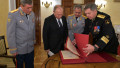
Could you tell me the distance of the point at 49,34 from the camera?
6.88ft

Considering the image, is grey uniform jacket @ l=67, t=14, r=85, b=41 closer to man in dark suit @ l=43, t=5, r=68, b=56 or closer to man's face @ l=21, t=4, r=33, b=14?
man in dark suit @ l=43, t=5, r=68, b=56

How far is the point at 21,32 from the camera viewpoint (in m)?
1.83

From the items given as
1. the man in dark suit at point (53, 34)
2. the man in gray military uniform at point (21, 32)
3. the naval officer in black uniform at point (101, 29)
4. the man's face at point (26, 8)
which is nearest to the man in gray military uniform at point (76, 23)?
the man in dark suit at point (53, 34)

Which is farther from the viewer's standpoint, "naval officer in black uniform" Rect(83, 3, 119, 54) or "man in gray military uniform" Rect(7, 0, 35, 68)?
"man in gray military uniform" Rect(7, 0, 35, 68)

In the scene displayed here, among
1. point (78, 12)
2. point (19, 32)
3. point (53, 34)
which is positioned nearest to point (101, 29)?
point (53, 34)

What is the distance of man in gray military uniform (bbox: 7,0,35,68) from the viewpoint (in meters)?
1.72

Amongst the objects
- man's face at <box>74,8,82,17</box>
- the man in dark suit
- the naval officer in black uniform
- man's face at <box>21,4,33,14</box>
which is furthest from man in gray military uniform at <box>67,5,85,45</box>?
man's face at <box>21,4,33,14</box>

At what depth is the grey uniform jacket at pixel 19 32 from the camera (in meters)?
1.72

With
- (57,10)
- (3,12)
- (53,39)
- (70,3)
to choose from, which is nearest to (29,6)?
(57,10)

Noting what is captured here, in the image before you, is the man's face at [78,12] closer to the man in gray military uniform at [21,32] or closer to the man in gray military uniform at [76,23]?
the man in gray military uniform at [76,23]

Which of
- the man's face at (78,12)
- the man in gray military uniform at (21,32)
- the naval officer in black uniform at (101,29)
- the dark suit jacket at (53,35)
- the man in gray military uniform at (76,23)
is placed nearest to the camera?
the naval officer in black uniform at (101,29)

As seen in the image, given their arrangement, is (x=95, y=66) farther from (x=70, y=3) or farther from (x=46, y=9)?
(x=46, y=9)

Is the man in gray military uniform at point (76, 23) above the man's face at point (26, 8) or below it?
below

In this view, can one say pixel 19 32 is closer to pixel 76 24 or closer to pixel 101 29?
pixel 101 29
